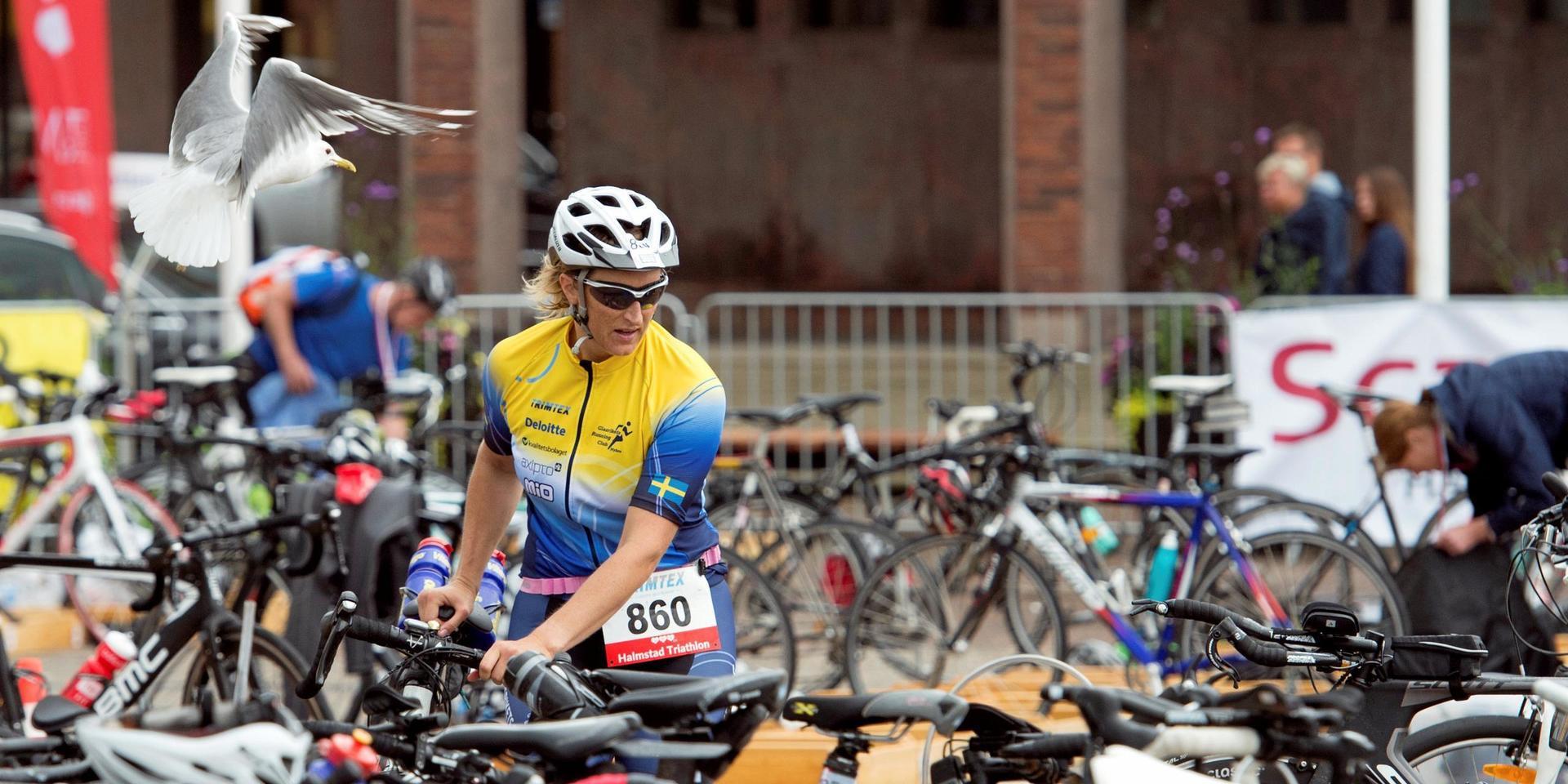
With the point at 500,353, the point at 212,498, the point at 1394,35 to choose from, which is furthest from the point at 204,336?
the point at 1394,35

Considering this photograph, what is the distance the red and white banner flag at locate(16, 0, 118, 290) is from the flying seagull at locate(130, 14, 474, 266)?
5358mm

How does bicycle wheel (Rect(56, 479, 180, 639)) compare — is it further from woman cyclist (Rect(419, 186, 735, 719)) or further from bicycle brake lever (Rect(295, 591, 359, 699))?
bicycle brake lever (Rect(295, 591, 359, 699))

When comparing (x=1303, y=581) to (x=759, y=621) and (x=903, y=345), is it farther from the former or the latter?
(x=903, y=345)

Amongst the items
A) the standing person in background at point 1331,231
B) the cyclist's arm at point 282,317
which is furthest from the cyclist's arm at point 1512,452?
the cyclist's arm at point 282,317

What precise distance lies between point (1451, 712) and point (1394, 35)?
42.3ft

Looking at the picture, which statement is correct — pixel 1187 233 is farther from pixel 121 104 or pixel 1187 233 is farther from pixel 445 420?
pixel 121 104

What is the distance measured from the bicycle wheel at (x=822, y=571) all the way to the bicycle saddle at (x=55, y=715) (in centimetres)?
423

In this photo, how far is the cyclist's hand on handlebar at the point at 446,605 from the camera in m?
3.90

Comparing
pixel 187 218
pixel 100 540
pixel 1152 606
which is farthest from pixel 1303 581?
pixel 100 540

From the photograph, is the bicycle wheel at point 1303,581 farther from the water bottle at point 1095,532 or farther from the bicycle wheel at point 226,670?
the bicycle wheel at point 226,670

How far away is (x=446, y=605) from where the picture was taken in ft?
12.9

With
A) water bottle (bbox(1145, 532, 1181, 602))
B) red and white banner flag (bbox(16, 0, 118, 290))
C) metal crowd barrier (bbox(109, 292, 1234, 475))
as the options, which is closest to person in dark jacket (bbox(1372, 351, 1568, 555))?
water bottle (bbox(1145, 532, 1181, 602))

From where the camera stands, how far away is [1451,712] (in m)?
4.02

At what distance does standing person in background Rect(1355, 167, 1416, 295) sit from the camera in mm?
9555
